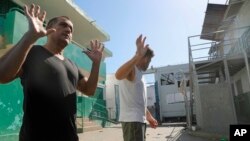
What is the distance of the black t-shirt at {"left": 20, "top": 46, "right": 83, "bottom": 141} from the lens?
1.63 metres

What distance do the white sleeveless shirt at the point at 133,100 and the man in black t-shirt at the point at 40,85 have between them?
837mm

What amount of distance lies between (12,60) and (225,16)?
14.3 meters

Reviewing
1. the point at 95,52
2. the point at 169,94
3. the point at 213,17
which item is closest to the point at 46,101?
the point at 95,52

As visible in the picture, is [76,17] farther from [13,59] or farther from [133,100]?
[13,59]

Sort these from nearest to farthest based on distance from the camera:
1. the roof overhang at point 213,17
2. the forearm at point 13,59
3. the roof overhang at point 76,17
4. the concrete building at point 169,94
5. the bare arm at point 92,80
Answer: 1. the forearm at point 13,59
2. the bare arm at point 92,80
3. the roof overhang at point 76,17
4. the roof overhang at point 213,17
5. the concrete building at point 169,94

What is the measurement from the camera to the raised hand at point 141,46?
2549mm

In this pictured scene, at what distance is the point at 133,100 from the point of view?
260 centimetres

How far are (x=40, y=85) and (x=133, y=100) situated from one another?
1.16m

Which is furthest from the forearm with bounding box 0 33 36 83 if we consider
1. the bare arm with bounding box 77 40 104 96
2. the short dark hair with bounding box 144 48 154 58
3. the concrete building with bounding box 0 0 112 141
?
the concrete building with bounding box 0 0 112 141

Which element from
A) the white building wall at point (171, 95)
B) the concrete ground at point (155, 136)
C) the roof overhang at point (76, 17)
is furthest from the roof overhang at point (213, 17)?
the roof overhang at point (76, 17)

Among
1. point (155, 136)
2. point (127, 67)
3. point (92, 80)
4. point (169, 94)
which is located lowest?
point (155, 136)

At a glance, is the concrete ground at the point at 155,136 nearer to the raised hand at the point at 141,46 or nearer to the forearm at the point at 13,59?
the raised hand at the point at 141,46

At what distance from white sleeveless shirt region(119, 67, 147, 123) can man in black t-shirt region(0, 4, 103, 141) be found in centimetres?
84

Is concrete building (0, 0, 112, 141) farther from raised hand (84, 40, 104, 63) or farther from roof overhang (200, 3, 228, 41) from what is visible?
roof overhang (200, 3, 228, 41)
